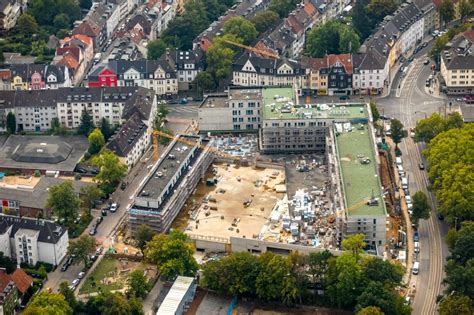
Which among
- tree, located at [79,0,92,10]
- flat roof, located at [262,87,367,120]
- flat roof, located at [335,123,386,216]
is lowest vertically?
flat roof, located at [335,123,386,216]

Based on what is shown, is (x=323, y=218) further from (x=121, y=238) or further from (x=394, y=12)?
(x=394, y=12)

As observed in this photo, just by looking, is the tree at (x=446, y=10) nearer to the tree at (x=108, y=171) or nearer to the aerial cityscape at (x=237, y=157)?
the aerial cityscape at (x=237, y=157)

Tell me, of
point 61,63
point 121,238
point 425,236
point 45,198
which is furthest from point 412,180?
point 61,63

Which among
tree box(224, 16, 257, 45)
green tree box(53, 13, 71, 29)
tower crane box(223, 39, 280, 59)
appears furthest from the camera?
green tree box(53, 13, 71, 29)

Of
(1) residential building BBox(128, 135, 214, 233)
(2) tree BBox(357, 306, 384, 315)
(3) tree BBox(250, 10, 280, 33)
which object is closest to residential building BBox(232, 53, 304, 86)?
(3) tree BBox(250, 10, 280, 33)

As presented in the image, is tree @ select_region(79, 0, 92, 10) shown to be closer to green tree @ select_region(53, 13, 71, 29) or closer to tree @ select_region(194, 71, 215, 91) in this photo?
green tree @ select_region(53, 13, 71, 29)

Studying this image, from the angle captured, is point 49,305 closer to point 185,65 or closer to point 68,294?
point 68,294
